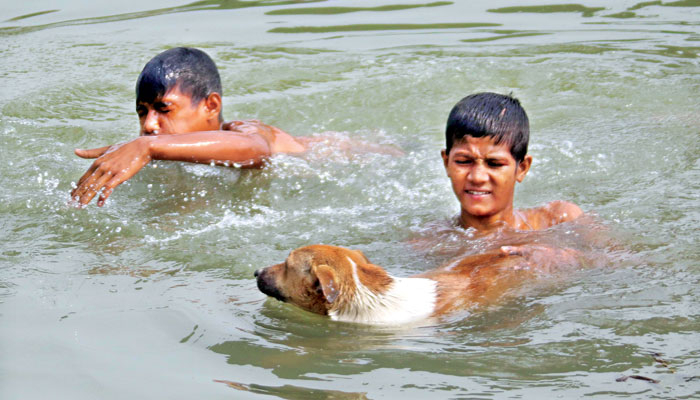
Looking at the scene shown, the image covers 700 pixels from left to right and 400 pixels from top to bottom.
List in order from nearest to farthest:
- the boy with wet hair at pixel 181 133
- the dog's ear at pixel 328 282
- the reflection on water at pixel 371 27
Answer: the dog's ear at pixel 328 282 < the boy with wet hair at pixel 181 133 < the reflection on water at pixel 371 27

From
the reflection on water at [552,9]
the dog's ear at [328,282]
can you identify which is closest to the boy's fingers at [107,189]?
the dog's ear at [328,282]

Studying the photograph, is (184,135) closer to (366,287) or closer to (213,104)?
(213,104)

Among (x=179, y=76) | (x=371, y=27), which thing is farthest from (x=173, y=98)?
(x=371, y=27)

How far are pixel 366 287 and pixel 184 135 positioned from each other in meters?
2.15

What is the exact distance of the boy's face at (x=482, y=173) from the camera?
518 centimetres

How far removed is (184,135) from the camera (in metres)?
6.06

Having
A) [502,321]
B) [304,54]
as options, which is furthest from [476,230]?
[304,54]

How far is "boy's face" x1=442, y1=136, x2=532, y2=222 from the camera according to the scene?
5.18 meters

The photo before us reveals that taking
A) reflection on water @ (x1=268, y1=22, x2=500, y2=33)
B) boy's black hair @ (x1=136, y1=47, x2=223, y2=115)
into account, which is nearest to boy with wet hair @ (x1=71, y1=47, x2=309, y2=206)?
boy's black hair @ (x1=136, y1=47, x2=223, y2=115)

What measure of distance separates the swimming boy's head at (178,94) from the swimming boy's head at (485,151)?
2.16m

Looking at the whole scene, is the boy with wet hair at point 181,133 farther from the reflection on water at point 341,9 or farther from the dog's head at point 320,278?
the reflection on water at point 341,9

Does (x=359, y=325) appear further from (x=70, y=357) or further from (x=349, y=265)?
(x=70, y=357)

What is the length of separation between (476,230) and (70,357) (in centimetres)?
253

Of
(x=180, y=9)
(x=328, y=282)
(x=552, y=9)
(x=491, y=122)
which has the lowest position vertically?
(x=328, y=282)
